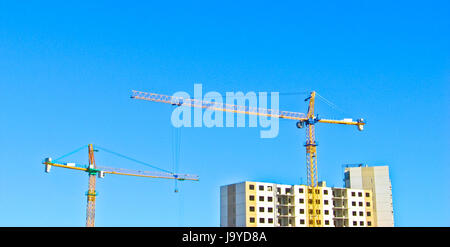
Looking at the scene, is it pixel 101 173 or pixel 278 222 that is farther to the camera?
Answer: pixel 101 173

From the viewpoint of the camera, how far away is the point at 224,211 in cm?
11044
